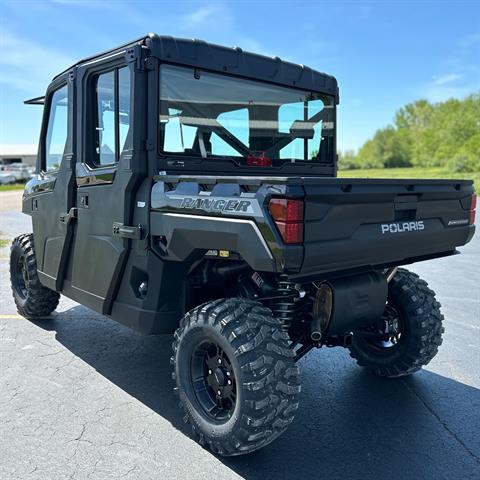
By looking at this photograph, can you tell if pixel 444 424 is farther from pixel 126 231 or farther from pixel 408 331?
pixel 126 231

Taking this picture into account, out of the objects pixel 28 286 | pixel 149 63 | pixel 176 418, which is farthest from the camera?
pixel 28 286

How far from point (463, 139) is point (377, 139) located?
96.0 feet

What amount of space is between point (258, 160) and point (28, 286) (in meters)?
2.90

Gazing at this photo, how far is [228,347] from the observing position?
9.45 ft

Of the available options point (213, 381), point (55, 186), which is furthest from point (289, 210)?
point (55, 186)

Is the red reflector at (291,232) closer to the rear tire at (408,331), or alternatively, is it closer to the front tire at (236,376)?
the front tire at (236,376)

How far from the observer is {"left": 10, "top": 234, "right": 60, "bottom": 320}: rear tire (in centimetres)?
524

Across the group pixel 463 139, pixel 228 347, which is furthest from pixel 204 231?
pixel 463 139

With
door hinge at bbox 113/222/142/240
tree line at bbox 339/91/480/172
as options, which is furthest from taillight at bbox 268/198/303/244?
tree line at bbox 339/91/480/172

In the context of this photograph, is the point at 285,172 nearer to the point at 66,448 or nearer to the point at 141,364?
the point at 141,364

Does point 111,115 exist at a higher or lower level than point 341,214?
higher

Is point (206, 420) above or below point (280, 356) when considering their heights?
below

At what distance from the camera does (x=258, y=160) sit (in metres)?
4.05

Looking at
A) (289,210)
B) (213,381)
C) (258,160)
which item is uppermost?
(258,160)
